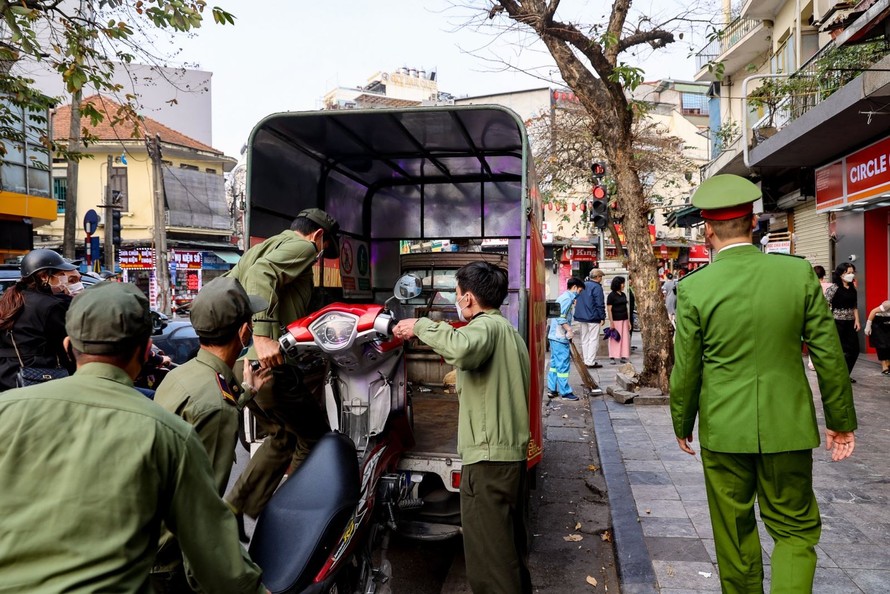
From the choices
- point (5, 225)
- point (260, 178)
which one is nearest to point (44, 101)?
point (260, 178)

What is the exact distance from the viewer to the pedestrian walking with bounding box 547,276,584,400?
9516 millimetres

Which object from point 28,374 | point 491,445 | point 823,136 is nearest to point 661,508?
point 491,445

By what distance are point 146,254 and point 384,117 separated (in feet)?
89.1

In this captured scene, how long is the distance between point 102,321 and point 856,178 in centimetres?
1213

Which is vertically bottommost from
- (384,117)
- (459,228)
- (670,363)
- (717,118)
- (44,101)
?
(670,363)

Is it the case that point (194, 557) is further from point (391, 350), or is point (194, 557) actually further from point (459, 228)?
point (459, 228)

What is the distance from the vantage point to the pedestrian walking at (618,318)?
13.6 m

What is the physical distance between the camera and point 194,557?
→ 5.12 ft

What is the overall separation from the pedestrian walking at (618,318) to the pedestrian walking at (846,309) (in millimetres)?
4825

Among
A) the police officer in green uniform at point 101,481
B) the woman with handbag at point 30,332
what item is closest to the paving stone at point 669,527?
the police officer in green uniform at point 101,481

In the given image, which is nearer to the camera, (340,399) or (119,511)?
(119,511)

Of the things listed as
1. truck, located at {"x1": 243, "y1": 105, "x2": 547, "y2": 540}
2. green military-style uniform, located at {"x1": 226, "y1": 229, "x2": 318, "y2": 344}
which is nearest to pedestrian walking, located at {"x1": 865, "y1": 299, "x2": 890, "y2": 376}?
truck, located at {"x1": 243, "y1": 105, "x2": 547, "y2": 540}

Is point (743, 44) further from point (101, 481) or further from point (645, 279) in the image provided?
point (101, 481)

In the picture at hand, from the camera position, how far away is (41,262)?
4977mm
